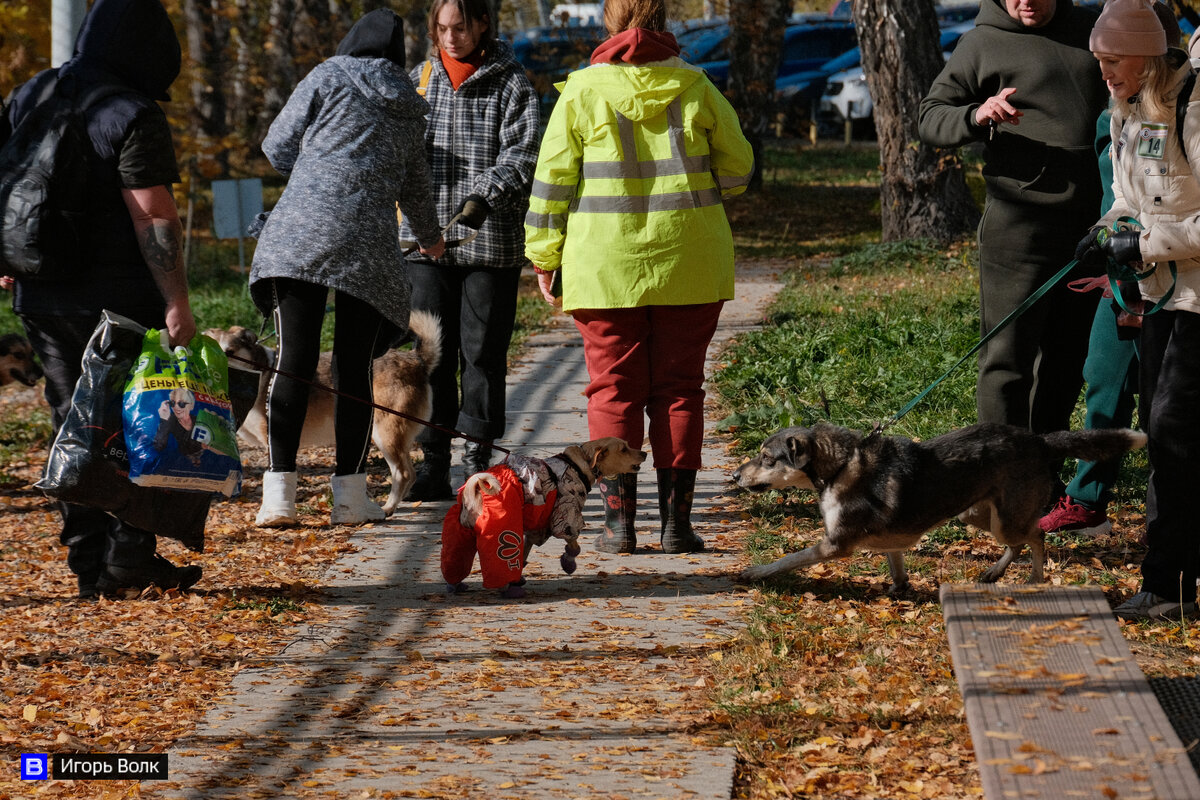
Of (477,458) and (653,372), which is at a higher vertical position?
(653,372)

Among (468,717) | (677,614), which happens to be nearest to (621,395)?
(677,614)

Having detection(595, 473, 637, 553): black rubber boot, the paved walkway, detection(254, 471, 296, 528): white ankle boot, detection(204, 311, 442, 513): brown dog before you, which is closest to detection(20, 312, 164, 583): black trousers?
the paved walkway

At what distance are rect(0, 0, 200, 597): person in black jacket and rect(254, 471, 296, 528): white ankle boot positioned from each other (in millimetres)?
1263

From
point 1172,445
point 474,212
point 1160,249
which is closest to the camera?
point 1160,249

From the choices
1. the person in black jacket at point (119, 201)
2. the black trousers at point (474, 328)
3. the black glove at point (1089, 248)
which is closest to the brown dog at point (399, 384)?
the black trousers at point (474, 328)

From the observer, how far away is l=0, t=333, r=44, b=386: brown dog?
26.9ft

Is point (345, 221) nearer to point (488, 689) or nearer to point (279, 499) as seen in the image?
point (279, 499)

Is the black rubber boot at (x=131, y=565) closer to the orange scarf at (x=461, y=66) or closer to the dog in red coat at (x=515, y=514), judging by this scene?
the dog in red coat at (x=515, y=514)

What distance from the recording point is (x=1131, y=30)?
4066mm

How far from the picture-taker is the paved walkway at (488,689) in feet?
11.2

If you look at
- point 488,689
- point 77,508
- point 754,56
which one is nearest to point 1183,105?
point 488,689

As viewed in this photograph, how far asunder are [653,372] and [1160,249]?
203 cm

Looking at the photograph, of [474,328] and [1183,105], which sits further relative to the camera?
[474,328]

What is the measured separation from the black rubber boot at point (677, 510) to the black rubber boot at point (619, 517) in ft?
0.43
